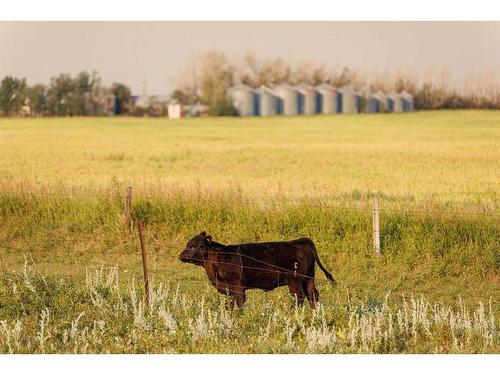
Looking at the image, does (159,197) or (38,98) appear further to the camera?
(38,98)

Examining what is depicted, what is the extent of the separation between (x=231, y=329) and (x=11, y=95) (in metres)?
10.6

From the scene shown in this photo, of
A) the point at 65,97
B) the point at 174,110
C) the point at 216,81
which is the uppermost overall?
the point at 216,81

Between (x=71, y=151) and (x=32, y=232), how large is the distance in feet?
28.3

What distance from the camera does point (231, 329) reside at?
8.35 metres

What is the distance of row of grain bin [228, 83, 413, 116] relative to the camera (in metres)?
17.5

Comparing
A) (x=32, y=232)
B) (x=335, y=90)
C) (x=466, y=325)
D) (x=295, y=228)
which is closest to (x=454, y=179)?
(x=335, y=90)

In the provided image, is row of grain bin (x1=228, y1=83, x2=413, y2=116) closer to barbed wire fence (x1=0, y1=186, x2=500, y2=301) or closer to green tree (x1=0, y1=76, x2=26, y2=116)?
green tree (x1=0, y1=76, x2=26, y2=116)

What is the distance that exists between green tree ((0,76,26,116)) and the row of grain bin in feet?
10.9

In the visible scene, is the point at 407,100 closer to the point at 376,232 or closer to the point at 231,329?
the point at 376,232

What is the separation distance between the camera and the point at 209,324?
8406mm

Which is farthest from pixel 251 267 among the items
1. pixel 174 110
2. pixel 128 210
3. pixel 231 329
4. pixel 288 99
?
pixel 174 110

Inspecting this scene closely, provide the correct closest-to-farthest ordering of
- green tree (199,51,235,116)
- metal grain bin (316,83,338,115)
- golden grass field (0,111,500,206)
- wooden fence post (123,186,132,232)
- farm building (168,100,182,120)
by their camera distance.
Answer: wooden fence post (123,186,132,232) < green tree (199,51,235,116) < golden grass field (0,111,500,206) < metal grain bin (316,83,338,115) < farm building (168,100,182,120)

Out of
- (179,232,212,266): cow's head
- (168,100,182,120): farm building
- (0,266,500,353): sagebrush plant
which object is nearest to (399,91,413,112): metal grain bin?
(168,100,182,120): farm building

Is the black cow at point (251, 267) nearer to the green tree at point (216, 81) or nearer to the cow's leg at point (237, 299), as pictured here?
the cow's leg at point (237, 299)
